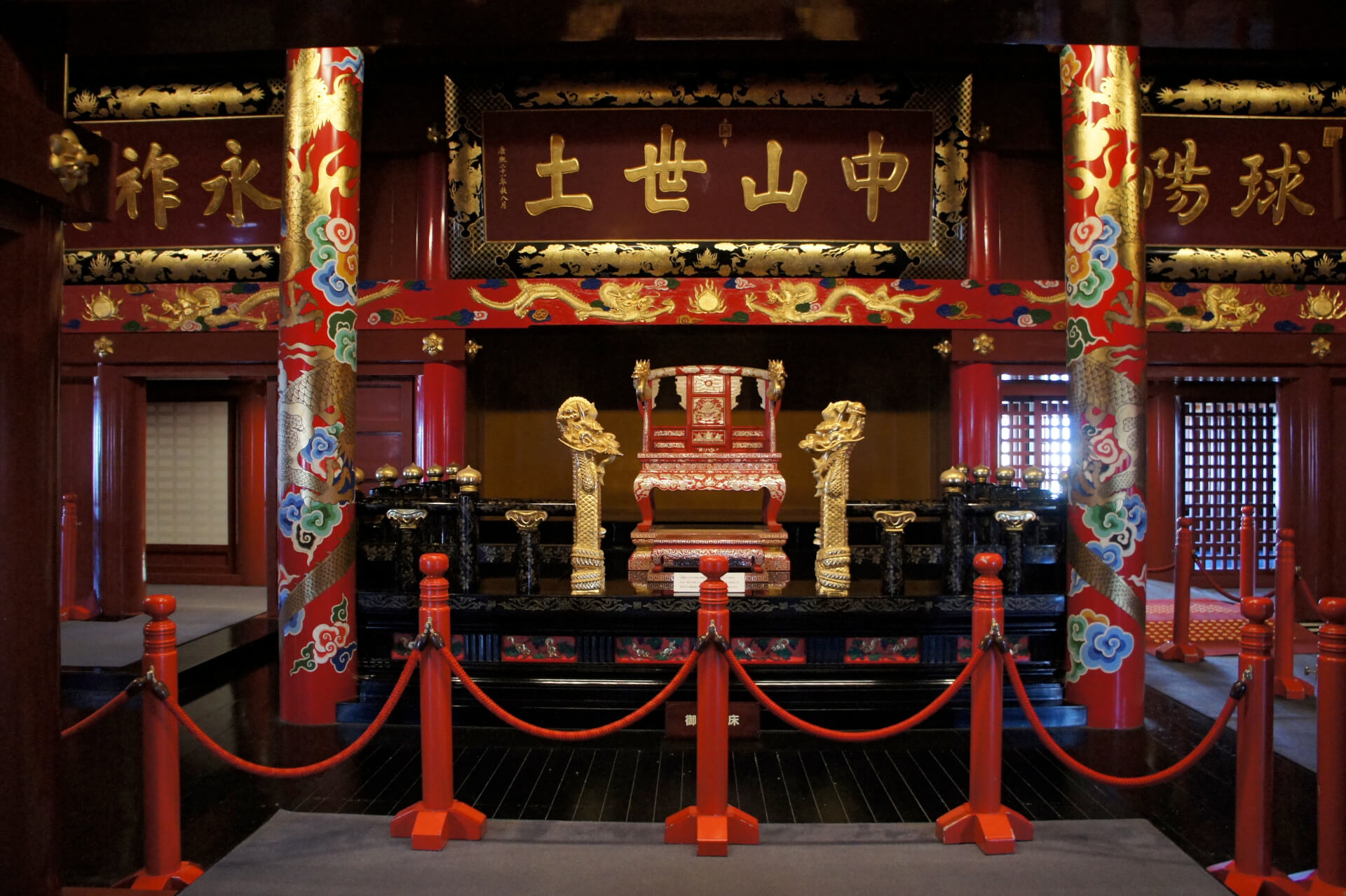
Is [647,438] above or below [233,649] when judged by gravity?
above

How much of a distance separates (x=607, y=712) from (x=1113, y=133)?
11.2ft

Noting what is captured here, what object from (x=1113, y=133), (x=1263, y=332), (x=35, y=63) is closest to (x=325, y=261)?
(x=35, y=63)

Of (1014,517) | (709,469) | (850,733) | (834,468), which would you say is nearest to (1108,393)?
(1014,517)

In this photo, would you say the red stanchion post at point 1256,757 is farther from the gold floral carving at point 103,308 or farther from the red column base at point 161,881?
the gold floral carving at point 103,308

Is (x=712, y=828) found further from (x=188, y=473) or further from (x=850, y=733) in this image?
(x=188, y=473)

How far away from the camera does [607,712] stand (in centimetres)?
349

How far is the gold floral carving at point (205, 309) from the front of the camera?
4.95 metres

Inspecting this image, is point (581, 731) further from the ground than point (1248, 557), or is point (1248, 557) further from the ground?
point (1248, 557)

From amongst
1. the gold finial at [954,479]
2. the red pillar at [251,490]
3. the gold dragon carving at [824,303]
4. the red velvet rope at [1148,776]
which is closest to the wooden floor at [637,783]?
the red velvet rope at [1148,776]

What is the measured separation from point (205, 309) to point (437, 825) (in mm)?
4044

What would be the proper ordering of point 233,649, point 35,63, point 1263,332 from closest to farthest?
point 35,63 → point 233,649 → point 1263,332

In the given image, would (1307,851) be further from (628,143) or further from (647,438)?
(628,143)

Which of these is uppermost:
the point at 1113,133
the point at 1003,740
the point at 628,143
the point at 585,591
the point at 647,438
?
the point at 628,143

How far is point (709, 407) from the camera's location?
456 centimetres
